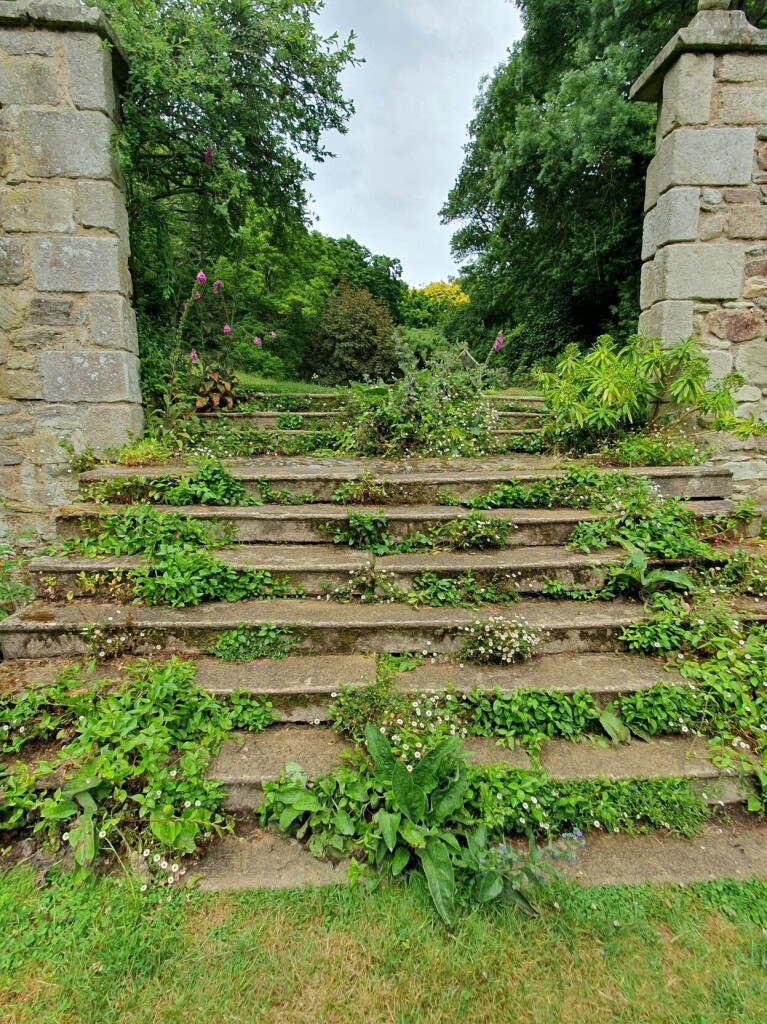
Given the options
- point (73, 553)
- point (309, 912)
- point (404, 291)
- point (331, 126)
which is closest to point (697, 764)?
point (309, 912)

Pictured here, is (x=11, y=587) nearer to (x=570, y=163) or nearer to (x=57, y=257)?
(x=57, y=257)

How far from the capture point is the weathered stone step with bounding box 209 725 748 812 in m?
2.01

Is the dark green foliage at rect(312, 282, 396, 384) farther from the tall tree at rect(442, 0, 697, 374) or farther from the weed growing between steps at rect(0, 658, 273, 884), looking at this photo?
the weed growing between steps at rect(0, 658, 273, 884)

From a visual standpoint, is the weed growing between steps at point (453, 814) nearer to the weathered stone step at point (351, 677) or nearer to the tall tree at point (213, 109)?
the weathered stone step at point (351, 677)

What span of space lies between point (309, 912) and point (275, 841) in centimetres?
30

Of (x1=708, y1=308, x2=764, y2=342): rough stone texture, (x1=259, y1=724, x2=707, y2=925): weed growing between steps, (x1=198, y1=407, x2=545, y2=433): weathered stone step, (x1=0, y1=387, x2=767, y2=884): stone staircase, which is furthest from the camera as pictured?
(x1=198, y1=407, x2=545, y2=433): weathered stone step

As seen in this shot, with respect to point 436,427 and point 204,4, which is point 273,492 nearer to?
point 436,427

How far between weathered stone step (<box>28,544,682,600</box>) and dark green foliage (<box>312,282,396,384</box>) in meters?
8.17

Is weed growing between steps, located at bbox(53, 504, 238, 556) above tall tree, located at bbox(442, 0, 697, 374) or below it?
below

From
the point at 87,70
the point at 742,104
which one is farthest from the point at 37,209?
the point at 742,104

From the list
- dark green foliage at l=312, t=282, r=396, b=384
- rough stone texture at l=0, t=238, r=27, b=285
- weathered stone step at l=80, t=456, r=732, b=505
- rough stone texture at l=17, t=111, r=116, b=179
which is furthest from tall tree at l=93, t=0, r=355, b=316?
dark green foliage at l=312, t=282, r=396, b=384

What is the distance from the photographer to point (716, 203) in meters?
3.96

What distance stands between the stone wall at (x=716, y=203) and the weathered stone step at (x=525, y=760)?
3.01 m

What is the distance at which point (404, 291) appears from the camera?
22.7 metres
